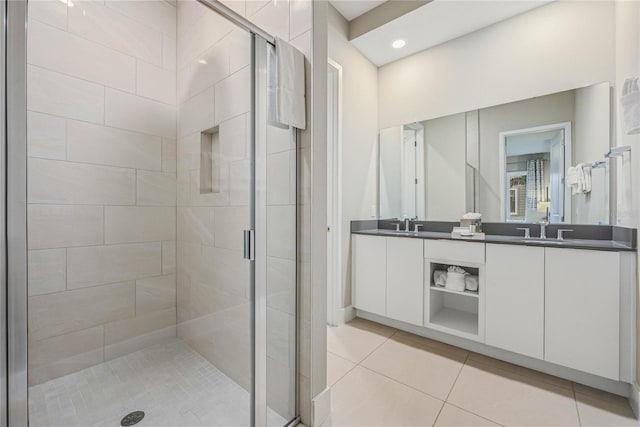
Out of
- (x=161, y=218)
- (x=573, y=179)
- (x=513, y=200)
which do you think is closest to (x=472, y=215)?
(x=513, y=200)

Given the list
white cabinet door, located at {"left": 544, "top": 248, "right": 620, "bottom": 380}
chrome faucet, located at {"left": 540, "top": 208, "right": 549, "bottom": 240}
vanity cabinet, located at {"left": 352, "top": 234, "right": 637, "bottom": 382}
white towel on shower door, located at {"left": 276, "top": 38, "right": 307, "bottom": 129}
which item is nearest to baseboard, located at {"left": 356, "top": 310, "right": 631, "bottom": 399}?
vanity cabinet, located at {"left": 352, "top": 234, "right": 637, "bottom": 382}

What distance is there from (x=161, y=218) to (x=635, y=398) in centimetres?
274

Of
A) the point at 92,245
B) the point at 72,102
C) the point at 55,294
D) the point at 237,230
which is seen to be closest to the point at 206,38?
the point at 72,102

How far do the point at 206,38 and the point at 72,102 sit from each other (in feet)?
2.60

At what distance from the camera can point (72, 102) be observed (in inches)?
57.1

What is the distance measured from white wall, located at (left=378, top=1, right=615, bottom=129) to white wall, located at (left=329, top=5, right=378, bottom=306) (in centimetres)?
22

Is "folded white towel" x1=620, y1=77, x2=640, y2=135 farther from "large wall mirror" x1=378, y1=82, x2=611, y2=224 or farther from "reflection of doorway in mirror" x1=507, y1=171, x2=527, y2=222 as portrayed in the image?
"reflection of doorway in mirror" x1=507, y1=171, x2=527, y2=222

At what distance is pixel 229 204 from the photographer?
4.62ft

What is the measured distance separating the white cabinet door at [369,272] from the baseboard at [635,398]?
148cm

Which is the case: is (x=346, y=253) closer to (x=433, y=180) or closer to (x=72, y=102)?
(x=433, y=180)

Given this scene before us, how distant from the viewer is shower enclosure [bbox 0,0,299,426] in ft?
4.07

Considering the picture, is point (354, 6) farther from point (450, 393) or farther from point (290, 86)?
point (450, 393)

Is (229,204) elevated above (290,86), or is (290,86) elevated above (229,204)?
(290,86)

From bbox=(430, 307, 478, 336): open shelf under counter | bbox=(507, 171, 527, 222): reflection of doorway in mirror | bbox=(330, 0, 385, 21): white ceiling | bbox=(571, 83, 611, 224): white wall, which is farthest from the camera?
bbox=(330, 0, 385, 21): white ceiling
